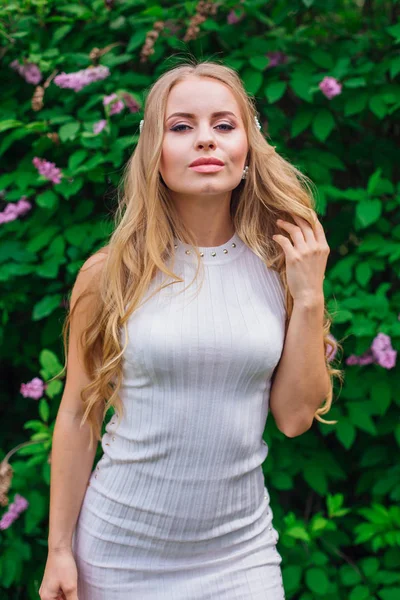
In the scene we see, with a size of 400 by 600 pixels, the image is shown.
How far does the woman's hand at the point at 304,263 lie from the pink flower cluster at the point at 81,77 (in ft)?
3.34

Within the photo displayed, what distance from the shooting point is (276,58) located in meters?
2.46

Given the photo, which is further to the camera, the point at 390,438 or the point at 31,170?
the point at 390,438

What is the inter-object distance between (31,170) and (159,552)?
4.52 ft

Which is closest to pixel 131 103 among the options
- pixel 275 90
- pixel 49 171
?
Result: pixel 49 171

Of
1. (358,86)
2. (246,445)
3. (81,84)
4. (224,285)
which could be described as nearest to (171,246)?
(224,285)

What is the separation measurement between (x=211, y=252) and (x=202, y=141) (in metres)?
0.27

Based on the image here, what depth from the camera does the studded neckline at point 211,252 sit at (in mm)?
1643

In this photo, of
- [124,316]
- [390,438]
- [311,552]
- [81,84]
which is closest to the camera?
[124,316]

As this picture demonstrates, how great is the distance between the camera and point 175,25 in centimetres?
248

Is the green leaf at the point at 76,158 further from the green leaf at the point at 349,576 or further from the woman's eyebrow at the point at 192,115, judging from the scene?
the green leaf at the point at 349,576

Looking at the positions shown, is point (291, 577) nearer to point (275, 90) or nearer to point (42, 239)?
point (42, 239)

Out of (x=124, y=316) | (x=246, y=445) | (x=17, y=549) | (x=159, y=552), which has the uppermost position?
(x=124, y=316)

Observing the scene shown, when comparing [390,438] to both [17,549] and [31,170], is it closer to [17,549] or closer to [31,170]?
[17,549]

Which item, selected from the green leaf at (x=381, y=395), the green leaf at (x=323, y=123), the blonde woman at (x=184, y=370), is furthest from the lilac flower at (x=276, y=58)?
the green leaf at (x=381, y=395)
